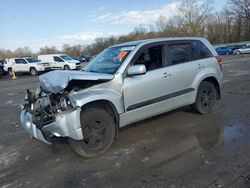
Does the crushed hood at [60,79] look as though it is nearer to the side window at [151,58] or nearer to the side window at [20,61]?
the side window at [151,58]

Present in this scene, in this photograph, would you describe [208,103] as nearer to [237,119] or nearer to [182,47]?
[237,119]

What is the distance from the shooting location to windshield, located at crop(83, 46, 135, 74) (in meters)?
5.28

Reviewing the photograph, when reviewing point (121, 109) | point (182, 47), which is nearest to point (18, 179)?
point (121, 109)

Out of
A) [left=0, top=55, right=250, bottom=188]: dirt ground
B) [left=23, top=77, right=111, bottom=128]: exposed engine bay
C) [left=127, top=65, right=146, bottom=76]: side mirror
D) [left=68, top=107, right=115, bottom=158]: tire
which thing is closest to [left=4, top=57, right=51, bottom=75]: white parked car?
[left=0, top=55, right=250, bottom=188]: dirt ground

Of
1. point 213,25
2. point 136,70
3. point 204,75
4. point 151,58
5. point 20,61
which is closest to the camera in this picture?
point 136,70

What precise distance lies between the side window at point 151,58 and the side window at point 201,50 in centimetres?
118

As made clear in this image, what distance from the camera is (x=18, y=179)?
161 inches

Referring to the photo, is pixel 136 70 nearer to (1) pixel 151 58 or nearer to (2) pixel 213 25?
(1) pixel 151 58

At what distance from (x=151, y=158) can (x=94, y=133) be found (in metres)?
1.01

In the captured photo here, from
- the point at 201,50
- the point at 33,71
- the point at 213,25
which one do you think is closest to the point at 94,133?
the point at 201,50

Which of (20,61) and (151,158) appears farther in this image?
(20,61)

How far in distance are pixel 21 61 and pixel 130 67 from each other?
2801 centimetres

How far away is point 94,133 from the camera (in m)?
4.62

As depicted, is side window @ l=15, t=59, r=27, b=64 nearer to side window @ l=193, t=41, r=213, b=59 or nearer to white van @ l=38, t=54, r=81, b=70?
white van @ l=38, t=54, r=81, b=70
